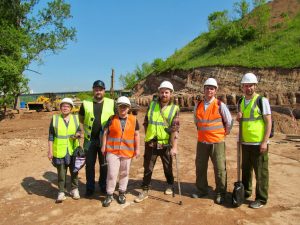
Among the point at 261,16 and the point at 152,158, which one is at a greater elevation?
the point at 261,16

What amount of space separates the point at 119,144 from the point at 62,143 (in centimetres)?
98

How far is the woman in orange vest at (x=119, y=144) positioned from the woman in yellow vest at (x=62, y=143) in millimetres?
630

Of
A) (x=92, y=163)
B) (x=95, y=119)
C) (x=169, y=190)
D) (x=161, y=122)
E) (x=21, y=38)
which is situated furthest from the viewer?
(x=21, y=38)

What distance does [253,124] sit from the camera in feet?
16.6

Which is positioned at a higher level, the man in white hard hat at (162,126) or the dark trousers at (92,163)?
the man in white hard hat at (162,126)

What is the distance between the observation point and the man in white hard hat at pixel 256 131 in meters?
4.99

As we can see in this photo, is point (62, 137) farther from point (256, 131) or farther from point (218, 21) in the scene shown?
point (218, 21)

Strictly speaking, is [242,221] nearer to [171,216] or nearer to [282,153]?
[171,216]

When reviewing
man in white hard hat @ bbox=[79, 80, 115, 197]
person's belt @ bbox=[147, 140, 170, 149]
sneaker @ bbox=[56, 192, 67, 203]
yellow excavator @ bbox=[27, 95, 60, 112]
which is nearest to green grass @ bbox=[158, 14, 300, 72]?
yellow excavator @ bbox=[27, 95, 60, 112]

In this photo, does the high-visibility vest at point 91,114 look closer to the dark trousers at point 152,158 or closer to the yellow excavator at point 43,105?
the dark trousers at point 152,158

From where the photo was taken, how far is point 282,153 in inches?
374

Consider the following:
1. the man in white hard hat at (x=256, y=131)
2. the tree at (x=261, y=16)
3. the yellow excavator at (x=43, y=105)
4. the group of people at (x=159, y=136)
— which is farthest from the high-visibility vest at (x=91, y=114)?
the tree at (x=261, y=16)

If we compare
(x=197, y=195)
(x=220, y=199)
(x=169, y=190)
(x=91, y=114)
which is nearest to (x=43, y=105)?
(x=91, y=114)

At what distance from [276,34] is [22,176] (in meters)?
26.6
